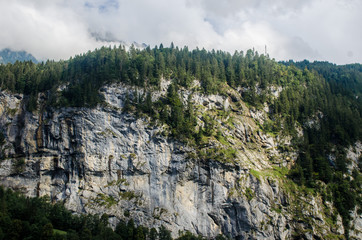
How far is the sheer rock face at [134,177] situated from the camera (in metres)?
80.9

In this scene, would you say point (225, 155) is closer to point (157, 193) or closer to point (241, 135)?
point (241, 135)

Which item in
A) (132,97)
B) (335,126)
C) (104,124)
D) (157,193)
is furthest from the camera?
(335,126)

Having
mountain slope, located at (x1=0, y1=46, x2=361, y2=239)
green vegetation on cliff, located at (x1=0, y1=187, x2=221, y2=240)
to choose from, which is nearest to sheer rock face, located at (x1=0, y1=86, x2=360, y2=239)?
mountain slope, located at (x1=0, y1=46, x2=361, y2=239)

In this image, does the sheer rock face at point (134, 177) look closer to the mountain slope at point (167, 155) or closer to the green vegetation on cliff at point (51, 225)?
the mountain slope at point (167, 155)

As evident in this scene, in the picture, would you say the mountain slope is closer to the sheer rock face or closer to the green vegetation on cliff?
the sheer rock face

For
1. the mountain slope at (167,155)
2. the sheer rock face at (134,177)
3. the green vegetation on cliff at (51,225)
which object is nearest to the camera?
the green vegetation on cliff at (51,225)

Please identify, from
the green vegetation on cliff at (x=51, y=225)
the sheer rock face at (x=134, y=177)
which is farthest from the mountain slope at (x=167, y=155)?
the green vegetation on cliff at (x=51, y=225)

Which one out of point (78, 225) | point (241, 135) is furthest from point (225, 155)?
point (78, 225)

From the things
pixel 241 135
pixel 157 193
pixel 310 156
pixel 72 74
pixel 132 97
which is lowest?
pixel 157 193

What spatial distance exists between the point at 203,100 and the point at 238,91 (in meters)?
19.5

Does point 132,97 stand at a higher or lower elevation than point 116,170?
higher

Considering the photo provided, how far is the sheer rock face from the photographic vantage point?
266ft

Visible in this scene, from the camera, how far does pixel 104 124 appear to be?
293ft

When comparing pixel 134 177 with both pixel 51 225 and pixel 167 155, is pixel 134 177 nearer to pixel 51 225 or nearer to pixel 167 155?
pixel 167 155
